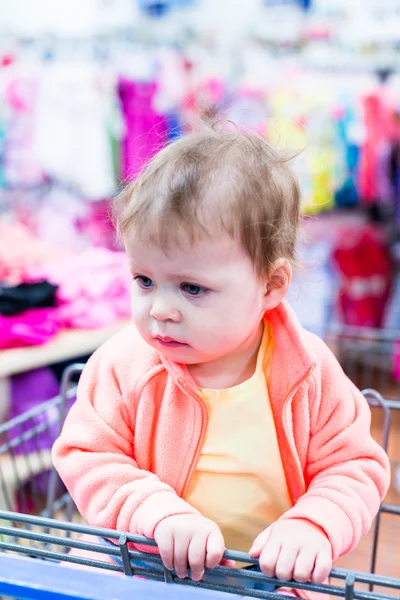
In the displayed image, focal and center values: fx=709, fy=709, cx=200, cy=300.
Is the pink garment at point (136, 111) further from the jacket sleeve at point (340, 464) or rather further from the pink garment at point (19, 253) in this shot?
the jacket sleeve at point (340, 464)

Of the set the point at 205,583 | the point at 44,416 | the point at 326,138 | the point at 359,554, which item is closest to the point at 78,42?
the point at 326,138

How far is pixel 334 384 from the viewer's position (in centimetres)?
82

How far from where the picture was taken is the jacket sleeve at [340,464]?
0.71 m

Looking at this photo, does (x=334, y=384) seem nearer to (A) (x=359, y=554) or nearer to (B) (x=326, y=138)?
(A) (x=359, y=554)

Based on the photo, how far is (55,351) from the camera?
1575 millimetres

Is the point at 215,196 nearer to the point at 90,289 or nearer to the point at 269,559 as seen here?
the point at 269,559

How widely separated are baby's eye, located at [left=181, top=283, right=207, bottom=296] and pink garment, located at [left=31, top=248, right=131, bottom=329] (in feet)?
3.40

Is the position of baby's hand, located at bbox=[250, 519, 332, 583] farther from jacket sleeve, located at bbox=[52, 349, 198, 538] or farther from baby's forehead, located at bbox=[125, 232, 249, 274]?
baby's forehead, located at bbox=[125, 232, 249, 274]

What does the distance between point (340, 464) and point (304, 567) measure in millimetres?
173

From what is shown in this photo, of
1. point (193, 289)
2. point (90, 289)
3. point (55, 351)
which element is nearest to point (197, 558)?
point (193, 289)

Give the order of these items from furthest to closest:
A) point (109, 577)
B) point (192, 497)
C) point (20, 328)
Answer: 1. point (20, 328)
2. point (192, 497)
3. point (109, 577)

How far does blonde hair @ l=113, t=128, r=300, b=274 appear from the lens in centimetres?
66

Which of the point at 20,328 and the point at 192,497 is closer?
the point at 192,497

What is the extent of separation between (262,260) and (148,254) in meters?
0.12
